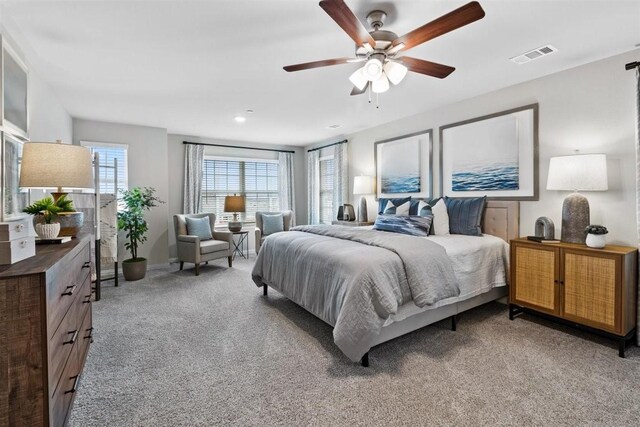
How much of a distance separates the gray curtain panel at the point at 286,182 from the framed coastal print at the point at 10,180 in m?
4.79

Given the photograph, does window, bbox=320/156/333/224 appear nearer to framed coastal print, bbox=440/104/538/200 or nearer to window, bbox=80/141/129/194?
framed coastal print, bbox=440/104/538/200

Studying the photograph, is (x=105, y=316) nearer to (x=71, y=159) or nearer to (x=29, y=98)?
(x=71, y=159)

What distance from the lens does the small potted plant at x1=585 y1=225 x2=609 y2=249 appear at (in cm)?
251

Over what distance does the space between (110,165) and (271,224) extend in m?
2.81

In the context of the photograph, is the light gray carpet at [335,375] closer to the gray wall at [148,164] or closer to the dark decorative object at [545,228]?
the dark decorative object at [545,228]

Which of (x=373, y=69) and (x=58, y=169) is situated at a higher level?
(x=373, y=69)

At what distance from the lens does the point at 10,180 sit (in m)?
2.20

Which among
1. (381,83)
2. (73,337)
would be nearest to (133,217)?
(73,337)

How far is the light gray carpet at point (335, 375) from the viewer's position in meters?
1.72

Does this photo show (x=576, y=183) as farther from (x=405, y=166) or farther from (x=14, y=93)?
(x=14, y=93)

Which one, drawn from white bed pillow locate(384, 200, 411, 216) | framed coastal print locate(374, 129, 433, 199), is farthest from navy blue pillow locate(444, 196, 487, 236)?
framed coastal print locate(374, 129, 433, 199)

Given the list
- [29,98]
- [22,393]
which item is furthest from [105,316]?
[22,393]

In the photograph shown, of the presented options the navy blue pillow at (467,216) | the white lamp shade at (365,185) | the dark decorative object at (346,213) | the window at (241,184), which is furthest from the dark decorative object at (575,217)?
the window at (241,184)

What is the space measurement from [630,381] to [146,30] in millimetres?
4146
